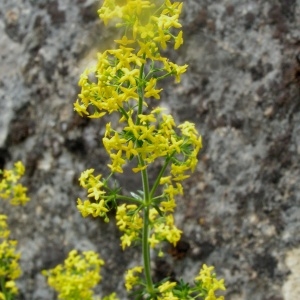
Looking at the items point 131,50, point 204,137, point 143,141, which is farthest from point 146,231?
point 204,137

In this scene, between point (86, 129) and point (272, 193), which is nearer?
point (272, 193)

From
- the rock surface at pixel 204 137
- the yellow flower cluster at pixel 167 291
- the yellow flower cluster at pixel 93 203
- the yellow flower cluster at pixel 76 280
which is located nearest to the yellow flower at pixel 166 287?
the yellow flower cluster at pixel 167 291

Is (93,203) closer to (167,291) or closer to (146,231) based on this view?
(146,231)

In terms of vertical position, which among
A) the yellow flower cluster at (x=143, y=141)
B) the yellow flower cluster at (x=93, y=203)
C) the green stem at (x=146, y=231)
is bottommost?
the green stem at (x=146, y=231)

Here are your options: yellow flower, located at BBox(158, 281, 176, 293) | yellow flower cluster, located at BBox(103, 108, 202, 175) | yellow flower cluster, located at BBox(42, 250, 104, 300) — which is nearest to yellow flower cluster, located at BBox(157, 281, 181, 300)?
yellow flower, located at BBox(158, 281, 176, 293)

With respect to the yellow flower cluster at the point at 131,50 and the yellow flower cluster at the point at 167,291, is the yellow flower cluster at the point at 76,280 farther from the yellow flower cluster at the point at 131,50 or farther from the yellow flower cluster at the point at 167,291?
the yellow flower cluster at the point at 131,50

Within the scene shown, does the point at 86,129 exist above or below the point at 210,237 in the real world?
above

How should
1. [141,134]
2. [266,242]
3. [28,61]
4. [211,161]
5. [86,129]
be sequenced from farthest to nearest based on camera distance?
[28,61] < [86,129] < [211,161] < [266,242] < [141,134]

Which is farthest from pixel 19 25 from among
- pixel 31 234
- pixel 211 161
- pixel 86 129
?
pixel 211 161

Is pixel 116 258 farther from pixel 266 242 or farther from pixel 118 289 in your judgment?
pixel 266 242
